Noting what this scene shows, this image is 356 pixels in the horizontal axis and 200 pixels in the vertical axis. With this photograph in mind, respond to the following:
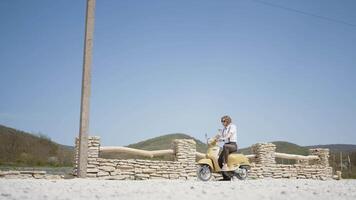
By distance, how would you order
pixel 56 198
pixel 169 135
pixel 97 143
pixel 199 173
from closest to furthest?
pixel 56 198
pixel 199 173
pixel 97 143
pixel 169 135

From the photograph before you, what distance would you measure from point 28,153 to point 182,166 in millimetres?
9507

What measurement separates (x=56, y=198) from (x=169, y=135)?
137 ft

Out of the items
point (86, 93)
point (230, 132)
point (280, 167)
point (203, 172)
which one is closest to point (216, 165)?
point (203, 172)

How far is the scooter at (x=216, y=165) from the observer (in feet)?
35.6

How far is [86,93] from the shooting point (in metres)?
11.2

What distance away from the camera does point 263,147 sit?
616 inches

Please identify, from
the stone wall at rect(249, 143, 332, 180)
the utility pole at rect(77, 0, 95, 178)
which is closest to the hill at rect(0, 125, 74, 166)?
the utility pole at rect(77, 0, 95, 178)

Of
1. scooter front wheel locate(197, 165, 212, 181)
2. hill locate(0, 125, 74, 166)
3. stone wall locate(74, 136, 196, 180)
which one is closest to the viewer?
scooter front wheel locate(197, 165, 212, 181)

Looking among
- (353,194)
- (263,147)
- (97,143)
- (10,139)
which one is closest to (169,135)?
(10,139)

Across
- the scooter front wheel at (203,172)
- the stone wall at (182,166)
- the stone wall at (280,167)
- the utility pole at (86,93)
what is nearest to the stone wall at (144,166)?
the stone wall at (182,166)

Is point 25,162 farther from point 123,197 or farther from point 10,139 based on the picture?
point 123,197

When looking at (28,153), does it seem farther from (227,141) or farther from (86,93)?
(227,141)

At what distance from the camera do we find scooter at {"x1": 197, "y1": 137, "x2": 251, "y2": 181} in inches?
427

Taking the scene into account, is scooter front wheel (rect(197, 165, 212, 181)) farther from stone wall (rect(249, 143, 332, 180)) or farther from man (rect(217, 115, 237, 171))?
stone wall (rect(249, 143, 332, 180))
